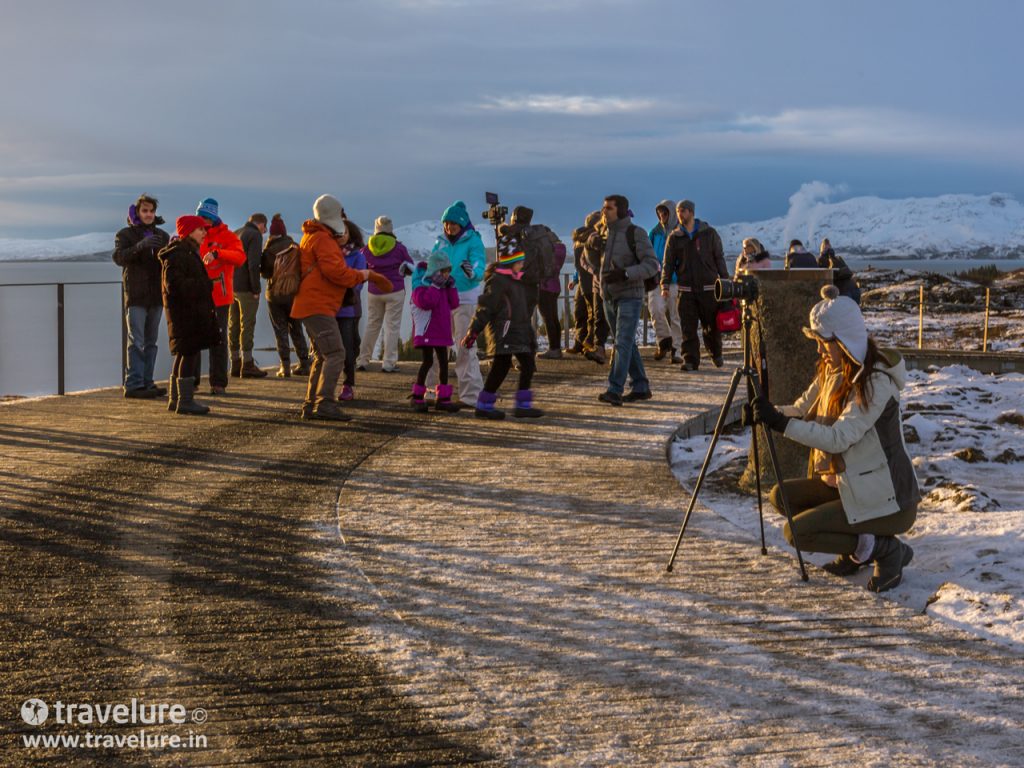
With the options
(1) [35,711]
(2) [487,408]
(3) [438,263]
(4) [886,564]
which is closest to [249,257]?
(3) [438,263]

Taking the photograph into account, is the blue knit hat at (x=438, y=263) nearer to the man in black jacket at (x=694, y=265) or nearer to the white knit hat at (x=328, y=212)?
the white knit hat at (x=328, y=212)

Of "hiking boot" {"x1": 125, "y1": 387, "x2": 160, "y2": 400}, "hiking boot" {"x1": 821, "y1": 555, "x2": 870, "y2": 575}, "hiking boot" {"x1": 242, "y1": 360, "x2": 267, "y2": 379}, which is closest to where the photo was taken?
"hiking boot" {"x1": 821, "y1": 555, "x2": 870, "y2": 575}

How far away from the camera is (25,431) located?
966 cm

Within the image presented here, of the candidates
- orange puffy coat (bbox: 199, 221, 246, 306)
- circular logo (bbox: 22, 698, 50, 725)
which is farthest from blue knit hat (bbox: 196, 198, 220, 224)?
circular logo (bbox: 22, 698, 50, 725)

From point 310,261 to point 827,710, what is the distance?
21.9 ft

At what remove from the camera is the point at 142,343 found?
1130 centimetres

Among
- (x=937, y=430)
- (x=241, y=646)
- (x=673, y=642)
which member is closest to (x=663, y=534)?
(x=673, y=642)

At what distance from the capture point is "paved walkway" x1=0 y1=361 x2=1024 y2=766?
12.4 feet

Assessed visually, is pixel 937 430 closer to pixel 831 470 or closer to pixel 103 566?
pixel 831 470

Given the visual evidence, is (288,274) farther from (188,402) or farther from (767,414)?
(767,414)

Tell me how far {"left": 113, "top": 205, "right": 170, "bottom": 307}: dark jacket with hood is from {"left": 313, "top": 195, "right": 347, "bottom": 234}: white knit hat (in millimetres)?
1824

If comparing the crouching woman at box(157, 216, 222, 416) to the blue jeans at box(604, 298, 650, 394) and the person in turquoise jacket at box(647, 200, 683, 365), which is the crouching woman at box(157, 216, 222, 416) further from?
the person in turquoise jacket at box(647, 200, 683, 365)

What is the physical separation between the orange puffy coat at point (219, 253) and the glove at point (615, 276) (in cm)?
338

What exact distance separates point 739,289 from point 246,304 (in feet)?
26.5
